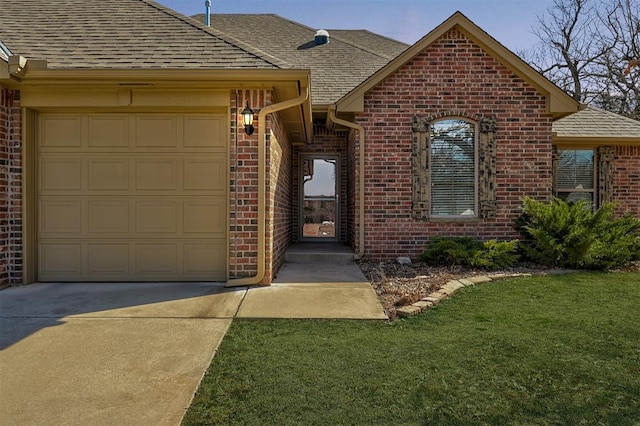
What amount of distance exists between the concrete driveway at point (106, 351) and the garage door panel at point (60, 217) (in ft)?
2.98

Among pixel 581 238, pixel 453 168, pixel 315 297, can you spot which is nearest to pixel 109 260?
pixel 315 297

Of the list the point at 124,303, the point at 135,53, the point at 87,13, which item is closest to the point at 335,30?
the point at 87,13

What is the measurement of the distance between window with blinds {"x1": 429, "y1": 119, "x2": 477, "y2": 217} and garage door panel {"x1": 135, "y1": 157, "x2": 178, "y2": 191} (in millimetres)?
4935

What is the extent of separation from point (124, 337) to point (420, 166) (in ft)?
20.3

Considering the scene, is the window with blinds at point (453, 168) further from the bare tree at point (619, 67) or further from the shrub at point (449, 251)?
the bare tree at point (619, 67)

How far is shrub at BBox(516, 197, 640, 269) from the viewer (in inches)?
262

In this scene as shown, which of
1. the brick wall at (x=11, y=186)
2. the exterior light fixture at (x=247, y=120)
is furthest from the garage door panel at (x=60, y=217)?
the exterior light fixture at (x=247, y=120)

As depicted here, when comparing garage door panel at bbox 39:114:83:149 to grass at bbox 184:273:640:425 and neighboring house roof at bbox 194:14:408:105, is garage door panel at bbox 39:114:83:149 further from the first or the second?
neighboring house roof at bbox 194:14:408:105

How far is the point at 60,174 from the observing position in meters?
5.77

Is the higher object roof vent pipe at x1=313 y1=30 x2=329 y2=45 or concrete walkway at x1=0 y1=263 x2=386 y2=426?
roof vent pipe at x1=313 y1=30 x2=329 y2=45

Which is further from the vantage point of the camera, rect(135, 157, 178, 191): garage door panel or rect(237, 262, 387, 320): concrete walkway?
rect(135, 157, 178, 191): garage door panel

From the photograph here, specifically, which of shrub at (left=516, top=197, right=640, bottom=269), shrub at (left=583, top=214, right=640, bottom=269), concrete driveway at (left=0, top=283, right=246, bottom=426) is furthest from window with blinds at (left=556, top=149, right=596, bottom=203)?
concrete driveway at (left=0, top=283, right=246, bottom=426)

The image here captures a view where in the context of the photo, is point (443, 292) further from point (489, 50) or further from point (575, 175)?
point (575, 175)

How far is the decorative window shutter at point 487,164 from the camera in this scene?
7969 millimetres
